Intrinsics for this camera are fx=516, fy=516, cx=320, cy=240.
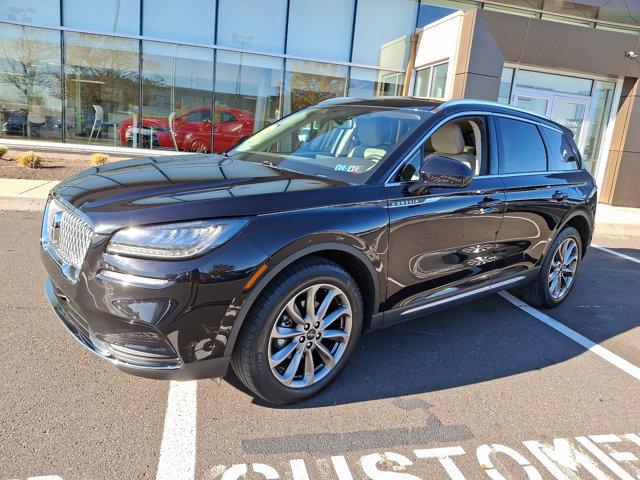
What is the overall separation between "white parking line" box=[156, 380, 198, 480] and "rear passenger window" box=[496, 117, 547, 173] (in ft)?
9.45

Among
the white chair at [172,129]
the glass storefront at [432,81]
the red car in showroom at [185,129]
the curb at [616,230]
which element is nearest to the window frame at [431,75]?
the glass storefront at [432,81]

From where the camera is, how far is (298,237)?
271 centimetres

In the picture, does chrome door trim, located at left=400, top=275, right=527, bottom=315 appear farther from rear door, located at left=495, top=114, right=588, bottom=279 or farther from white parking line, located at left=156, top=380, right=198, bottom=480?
white parking line, located at left=156, top=380, right=198, bottom=480

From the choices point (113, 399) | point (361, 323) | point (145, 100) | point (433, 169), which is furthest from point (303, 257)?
point (145, 100)

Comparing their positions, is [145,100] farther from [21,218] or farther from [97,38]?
[21,218]

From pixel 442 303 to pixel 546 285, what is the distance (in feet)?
5.51

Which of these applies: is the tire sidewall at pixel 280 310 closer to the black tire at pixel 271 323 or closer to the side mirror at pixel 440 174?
the black tire at pixel 271 323

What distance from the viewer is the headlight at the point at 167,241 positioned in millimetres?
2443

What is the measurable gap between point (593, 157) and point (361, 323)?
13.2 meters

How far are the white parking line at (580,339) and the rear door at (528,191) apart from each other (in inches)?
22.5

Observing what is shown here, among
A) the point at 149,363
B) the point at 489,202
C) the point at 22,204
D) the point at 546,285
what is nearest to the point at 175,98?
the point at 22,204

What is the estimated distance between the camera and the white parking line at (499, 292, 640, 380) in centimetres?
395

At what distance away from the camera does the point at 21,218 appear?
23.4 ft

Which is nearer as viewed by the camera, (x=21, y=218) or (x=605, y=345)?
(x=605, y=345)
